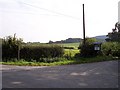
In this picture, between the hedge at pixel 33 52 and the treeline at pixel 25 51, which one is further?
the hedge at pixel 33 52

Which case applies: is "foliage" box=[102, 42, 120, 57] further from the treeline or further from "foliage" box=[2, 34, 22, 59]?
"foliage" box=[2, 34, 22, 59]

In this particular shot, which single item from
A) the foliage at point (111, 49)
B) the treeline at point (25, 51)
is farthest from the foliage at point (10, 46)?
the foliage at point (111, 49)

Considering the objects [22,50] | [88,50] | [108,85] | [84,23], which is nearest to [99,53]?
[88,50]

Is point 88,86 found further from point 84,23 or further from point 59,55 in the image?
point 84,23

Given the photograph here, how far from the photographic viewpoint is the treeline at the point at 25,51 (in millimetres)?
32578

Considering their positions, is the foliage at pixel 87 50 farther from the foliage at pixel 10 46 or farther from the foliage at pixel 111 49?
the foliage at pixel 10 46

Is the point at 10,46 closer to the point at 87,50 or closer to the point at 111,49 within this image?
the point at 87,50

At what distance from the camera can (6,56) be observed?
33.3 m

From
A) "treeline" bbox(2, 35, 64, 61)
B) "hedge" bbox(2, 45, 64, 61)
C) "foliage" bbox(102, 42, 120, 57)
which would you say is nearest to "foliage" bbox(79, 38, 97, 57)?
"foliage" bbox(102, 42, 120, 57)

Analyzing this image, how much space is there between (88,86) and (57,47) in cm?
2223

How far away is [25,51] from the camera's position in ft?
111

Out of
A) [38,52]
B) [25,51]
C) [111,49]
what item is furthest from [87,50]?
[25,51]

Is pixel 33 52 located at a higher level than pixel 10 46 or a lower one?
lower

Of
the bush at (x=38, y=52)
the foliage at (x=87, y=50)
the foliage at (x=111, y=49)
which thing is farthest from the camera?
the foliage at (x=111, y=49)
